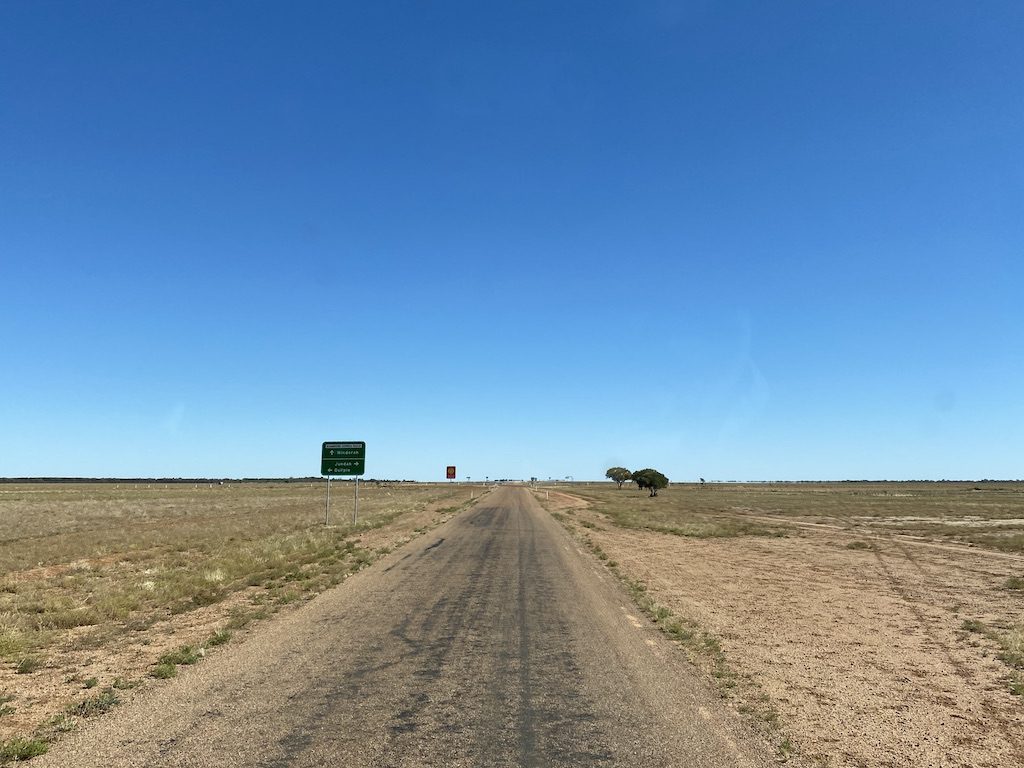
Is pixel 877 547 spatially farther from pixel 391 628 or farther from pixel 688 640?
pixel 391 628

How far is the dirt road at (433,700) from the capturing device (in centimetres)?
614

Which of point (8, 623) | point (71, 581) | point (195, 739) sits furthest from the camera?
point (71, 581)

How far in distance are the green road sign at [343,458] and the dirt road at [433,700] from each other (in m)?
30.2

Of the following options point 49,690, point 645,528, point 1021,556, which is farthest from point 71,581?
point 1021,556

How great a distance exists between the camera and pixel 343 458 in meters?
→ 43.7

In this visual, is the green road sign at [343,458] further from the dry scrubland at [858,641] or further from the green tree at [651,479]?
the green tree at [651,479]

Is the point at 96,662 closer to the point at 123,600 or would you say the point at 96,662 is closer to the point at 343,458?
the point at 123,600

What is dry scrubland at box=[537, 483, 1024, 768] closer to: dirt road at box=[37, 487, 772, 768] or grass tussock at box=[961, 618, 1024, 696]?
grass tussock at box=[961, 618, 1024, 696]

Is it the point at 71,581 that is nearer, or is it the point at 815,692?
the point at 815,692

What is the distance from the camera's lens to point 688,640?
36.9ft

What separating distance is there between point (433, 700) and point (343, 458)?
37817mm

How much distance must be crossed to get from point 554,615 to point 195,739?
7884mm

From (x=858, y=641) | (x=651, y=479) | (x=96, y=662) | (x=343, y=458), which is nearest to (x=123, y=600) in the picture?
(x=96, y=662)

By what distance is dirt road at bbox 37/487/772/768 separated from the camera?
20.1ft
